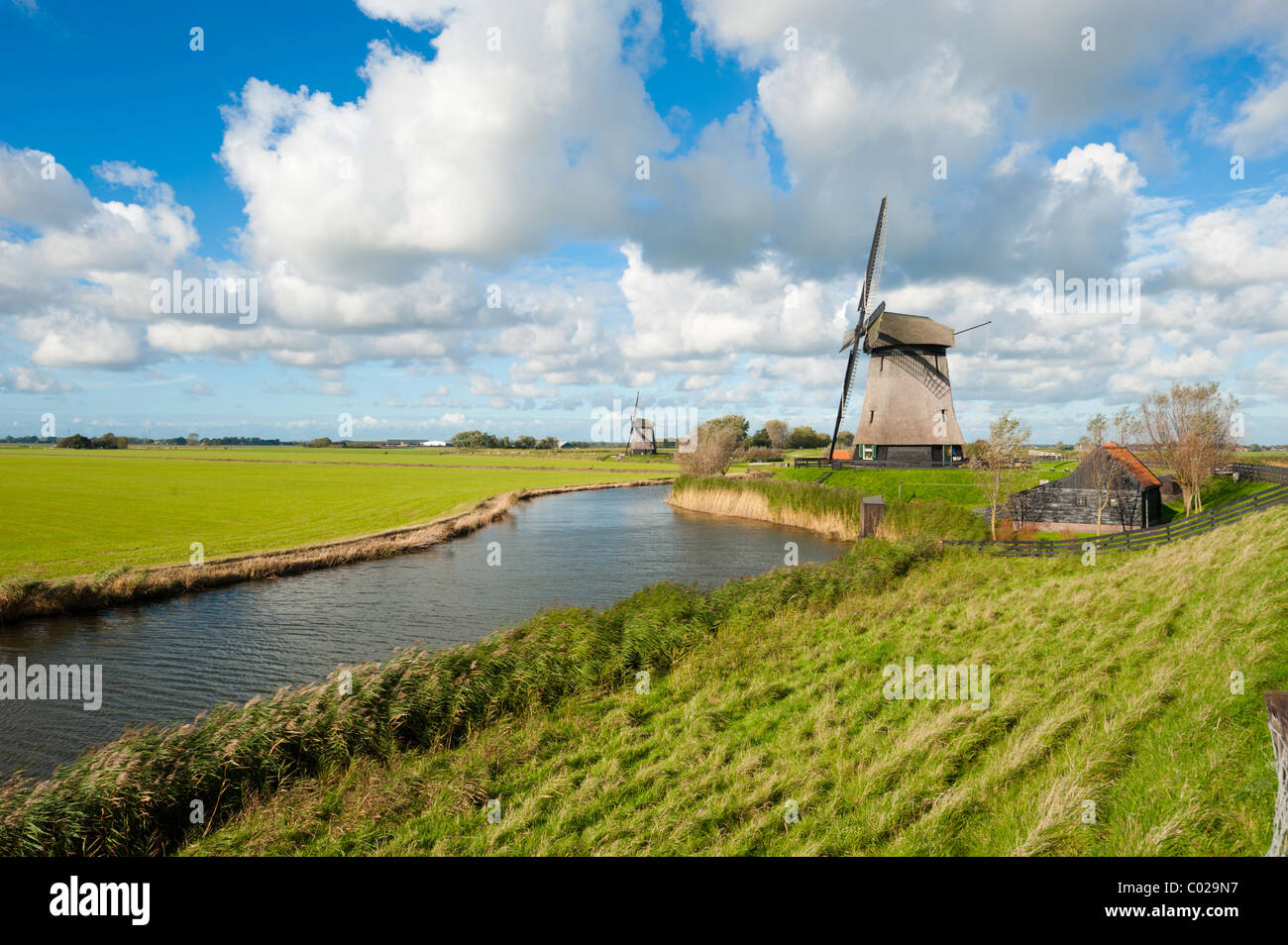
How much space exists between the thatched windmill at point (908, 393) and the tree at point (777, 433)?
9745 cm

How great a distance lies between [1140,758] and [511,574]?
21.9 meters

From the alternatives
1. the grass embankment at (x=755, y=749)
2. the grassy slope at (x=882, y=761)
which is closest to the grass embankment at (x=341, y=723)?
the grass embankment at (x=755, y=749)

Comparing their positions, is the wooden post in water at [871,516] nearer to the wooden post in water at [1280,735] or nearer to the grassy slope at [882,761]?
the grassy slope at [882,761]

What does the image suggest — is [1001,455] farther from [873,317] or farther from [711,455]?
[711,455]

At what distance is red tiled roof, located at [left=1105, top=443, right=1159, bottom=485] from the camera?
27567 millimetres

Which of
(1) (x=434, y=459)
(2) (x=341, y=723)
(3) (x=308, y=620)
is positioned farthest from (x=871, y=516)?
(1) (x=434, y=459)

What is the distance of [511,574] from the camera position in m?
25.7

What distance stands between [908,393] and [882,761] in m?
41.6

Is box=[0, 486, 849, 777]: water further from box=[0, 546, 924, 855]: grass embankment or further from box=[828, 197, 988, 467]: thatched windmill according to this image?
box=[828, 197, 988, 467]: thatched windmill

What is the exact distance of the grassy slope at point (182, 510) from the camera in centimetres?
2562

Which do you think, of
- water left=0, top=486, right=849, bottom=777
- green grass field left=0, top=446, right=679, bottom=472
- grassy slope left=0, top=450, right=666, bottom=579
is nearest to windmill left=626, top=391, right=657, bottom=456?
green grass field left=0, top=446, right=679, bottom=472

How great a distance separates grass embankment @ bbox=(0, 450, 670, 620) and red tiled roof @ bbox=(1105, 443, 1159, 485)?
33.0 metres
